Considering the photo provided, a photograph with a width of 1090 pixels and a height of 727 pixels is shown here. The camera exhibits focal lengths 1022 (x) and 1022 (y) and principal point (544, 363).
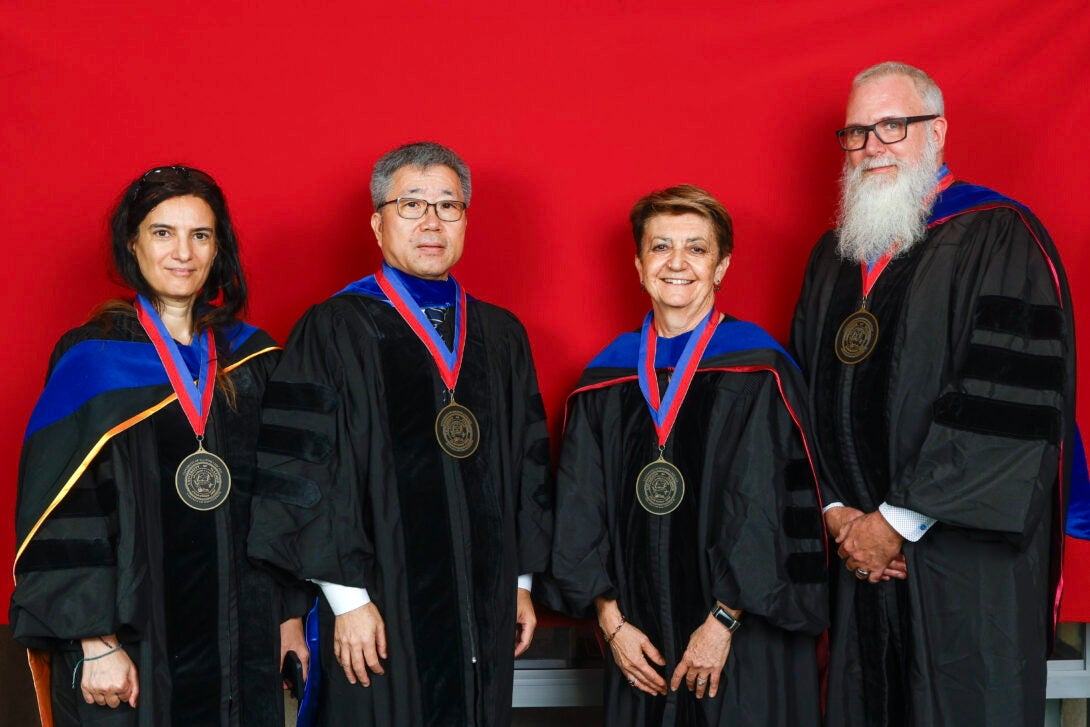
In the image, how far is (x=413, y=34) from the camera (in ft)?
11.1

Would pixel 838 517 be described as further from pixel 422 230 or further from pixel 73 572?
pixel 73 572

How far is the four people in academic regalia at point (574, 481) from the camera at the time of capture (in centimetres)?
257

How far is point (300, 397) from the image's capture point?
2.70m

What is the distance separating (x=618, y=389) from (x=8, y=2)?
2.29 metres

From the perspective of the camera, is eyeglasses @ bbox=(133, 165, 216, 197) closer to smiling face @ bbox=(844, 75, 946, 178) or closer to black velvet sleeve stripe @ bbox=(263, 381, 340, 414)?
black velvet sleeve stripe @ bbox=(263, 381, 340, 414)

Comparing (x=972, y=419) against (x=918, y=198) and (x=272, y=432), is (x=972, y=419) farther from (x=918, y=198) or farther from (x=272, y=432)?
(x=272, y=432)

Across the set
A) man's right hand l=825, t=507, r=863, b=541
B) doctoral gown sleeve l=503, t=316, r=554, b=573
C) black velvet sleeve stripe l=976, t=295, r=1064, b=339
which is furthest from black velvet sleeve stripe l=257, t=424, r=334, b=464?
black velvet sleeve stripe l=976, t=295, r=1064, b=339

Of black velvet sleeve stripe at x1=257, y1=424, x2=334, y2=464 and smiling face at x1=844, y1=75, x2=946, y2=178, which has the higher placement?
smiling face at x1=844, y1=75, x2=946, y2=178

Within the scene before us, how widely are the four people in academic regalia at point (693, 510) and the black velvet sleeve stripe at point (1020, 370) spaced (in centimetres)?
48

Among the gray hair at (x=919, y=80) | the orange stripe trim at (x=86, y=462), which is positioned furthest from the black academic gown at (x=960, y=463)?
the orange stripe trim at (x=86, y=462)

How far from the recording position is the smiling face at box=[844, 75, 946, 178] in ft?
9.63

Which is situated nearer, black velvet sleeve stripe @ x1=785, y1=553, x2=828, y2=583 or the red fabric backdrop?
black velvet sleeve stripe @ x1=785, y1=553, x2=828, y2=583

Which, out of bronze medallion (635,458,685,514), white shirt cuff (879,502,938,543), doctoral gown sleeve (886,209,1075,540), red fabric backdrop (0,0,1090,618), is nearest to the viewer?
doctoral gown sleeve (886,209,1075,540)

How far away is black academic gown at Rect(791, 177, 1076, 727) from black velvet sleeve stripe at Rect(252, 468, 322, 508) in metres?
1.41
